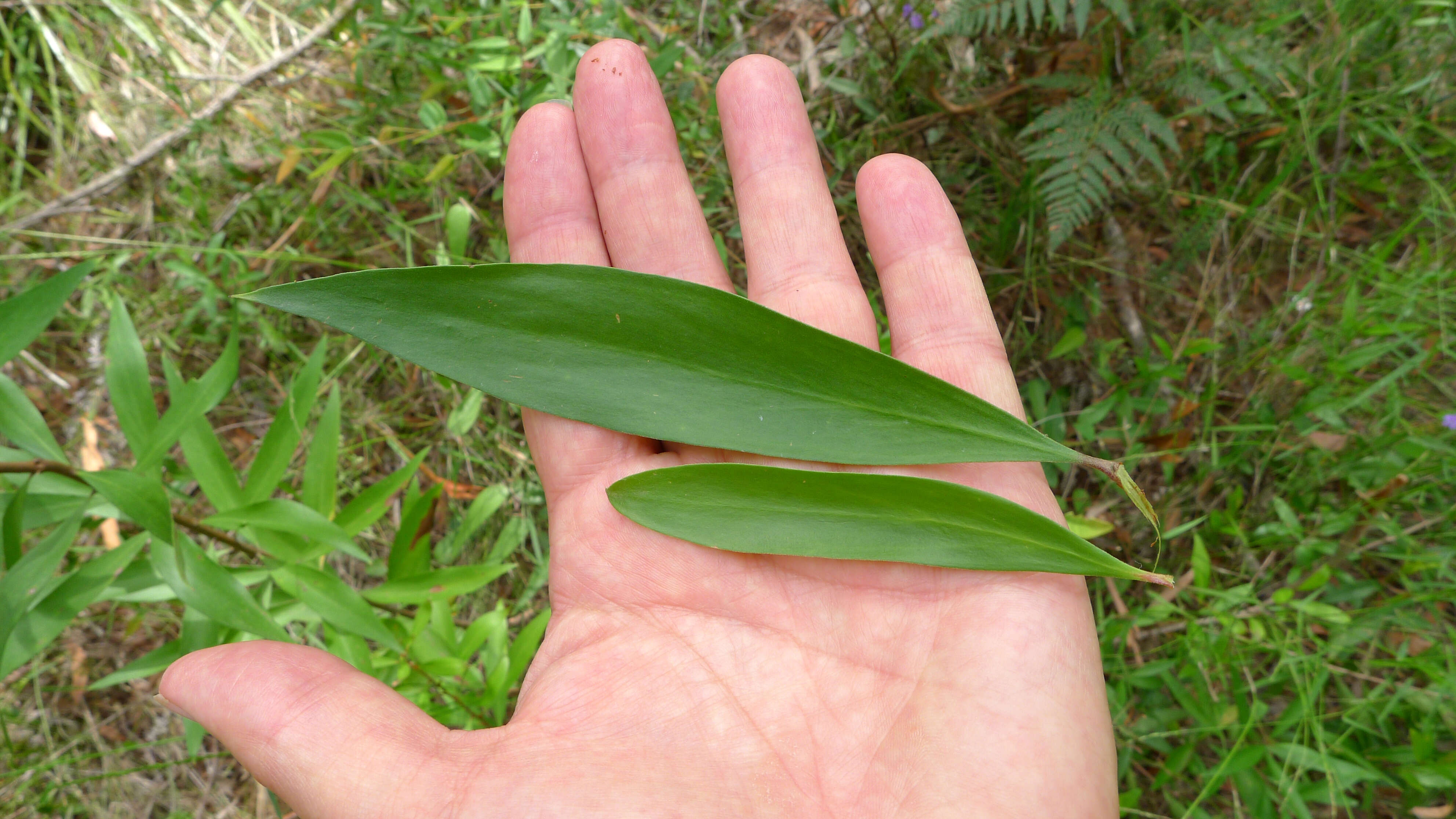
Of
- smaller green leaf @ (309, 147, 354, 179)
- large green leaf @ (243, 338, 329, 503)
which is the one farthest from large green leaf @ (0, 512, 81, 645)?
smaller green leaf @ (309, 147, 354, 179)

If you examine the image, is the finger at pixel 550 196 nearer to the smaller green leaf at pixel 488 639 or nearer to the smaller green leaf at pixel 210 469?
the smaller green leaf at pixel 488 639

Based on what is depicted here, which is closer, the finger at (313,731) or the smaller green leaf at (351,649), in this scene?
the finger at (313,731)

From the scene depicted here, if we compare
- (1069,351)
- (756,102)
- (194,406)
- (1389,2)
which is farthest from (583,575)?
(1389,2)

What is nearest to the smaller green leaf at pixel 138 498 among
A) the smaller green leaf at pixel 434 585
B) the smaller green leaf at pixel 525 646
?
the smaller green leaf at pixel 434 585

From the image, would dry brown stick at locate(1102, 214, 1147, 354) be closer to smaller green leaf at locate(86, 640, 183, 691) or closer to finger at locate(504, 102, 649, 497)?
finger at locate(504, 102, 649, 497)

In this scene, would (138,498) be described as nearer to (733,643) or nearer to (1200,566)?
(733,643)

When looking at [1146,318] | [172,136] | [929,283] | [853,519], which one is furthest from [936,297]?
[172,136]
